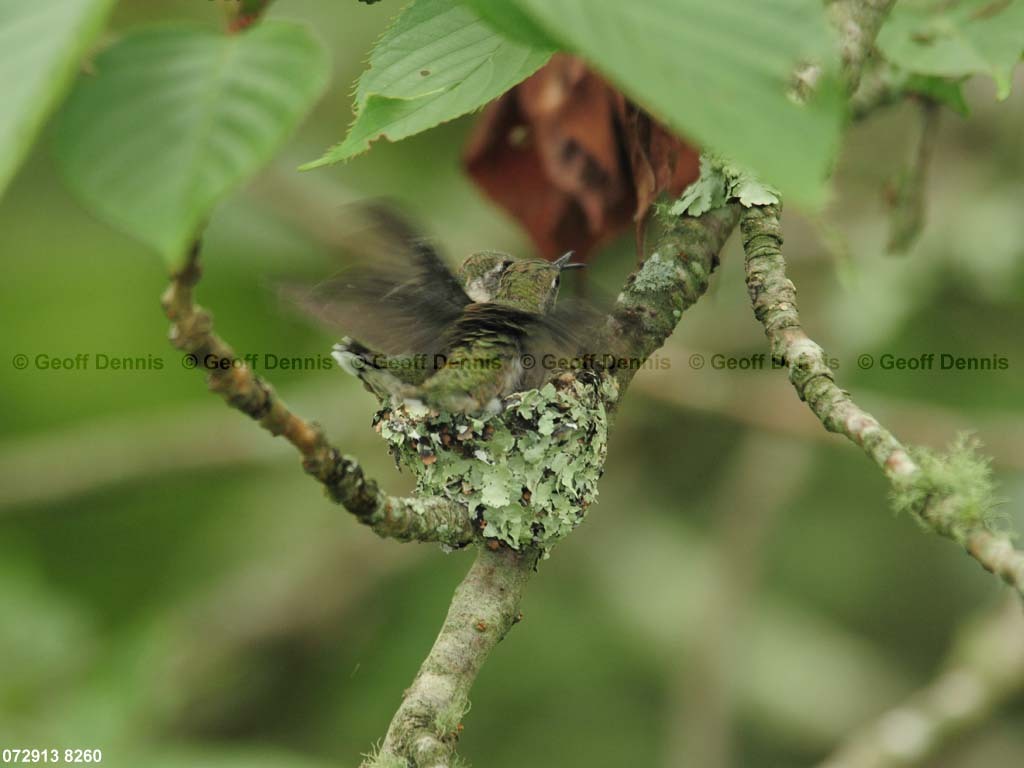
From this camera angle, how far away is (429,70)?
4.72ft

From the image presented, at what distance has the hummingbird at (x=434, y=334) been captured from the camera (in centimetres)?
197

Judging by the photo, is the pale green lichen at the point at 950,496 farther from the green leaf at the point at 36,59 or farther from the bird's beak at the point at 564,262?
the bird's beak at the point at 564,262

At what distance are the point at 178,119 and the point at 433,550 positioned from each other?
374 centimetres

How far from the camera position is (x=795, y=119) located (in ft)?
2.99

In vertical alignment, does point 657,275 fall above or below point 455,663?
above

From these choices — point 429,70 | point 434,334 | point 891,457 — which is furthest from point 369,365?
point 891,457

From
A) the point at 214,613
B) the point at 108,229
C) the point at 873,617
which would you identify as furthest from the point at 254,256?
the point at 873,617

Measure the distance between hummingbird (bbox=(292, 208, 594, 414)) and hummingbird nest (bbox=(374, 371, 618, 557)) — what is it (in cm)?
4

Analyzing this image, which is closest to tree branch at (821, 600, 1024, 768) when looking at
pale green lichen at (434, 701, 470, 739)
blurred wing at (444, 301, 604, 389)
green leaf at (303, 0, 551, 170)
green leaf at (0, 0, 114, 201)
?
blurred wing at (444, 301, 604, 389)

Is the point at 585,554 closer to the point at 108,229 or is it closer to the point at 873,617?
the point at 873,617

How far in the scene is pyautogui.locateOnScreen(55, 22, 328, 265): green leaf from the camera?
2.96 ft

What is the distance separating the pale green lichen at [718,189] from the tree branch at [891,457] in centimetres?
16

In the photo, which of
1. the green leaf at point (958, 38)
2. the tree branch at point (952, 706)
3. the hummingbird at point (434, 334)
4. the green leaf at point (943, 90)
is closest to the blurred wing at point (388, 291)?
the hummingbird at point (434, 334)

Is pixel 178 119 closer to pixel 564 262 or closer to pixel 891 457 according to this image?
pixel 891 457
